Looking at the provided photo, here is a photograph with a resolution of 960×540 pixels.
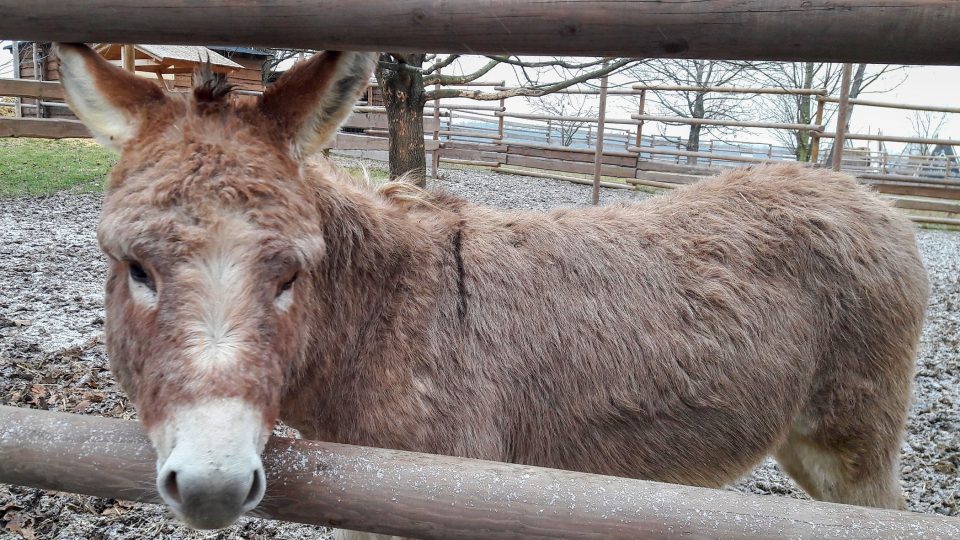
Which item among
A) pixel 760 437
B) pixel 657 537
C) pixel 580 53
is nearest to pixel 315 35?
pixel 580 53

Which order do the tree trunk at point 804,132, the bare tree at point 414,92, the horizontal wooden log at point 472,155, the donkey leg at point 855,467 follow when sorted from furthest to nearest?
the horizontal wooden log at point 472,155, the tree trunk at point 804,132, the bare tree at point 414,92, the donkey leg at point 855,467

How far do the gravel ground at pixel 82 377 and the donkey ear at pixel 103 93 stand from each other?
2406 millimetres

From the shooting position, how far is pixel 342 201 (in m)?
2.39

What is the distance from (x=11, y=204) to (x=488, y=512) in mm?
10398

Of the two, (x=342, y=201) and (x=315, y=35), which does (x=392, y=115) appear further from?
(x=315, y=35)

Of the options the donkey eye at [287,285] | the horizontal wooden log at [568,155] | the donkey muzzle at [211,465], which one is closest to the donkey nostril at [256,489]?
the donkey muzzle at [211,465]

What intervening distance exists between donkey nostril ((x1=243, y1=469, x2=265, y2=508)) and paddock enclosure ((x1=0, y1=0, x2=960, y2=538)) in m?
0.18

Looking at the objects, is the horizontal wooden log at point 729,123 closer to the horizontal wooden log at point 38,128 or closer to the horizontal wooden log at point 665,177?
the horizontal wooden log at point 665,177

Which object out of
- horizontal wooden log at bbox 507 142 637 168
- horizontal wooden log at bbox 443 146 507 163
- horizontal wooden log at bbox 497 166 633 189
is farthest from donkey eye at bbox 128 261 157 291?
horizontal wooden log at bbox 443 146 507 163

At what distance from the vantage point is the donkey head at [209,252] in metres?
1.44

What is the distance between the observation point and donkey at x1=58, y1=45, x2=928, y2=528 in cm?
164

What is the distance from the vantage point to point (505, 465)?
5.36 ft

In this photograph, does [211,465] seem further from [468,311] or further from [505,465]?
[468,311]

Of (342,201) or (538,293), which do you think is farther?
(538,293)
